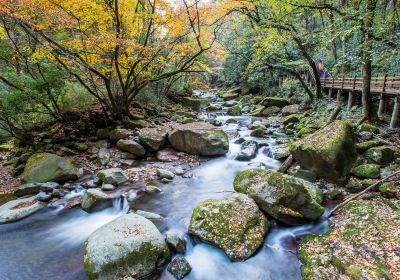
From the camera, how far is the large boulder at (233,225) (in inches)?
193

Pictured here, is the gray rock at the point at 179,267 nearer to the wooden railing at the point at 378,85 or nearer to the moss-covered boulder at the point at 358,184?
the moss-covered boulder at the point at 358,184

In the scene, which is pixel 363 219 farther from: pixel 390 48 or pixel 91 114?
pixel 91 114

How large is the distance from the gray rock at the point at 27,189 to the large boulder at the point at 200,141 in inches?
197

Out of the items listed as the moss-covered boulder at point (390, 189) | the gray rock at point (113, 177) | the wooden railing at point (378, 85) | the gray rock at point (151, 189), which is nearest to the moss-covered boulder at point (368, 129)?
the wooden railing at point (378, 85)

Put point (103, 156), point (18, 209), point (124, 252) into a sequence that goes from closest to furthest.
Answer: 1. point (124, 252)
2. point (18, 209)
3. point (103, 156)

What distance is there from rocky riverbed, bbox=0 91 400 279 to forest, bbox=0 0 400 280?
35 millimetres

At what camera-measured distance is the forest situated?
4.72m

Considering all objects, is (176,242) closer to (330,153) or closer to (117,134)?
(330,153)

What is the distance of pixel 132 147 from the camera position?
32.6ft

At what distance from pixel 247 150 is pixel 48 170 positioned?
7.17 m

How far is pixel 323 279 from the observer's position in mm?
4078

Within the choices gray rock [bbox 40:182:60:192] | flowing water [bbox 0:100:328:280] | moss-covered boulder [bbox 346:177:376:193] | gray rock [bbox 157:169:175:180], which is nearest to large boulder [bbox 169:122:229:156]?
gray rock [bbox 157:169:175:180]

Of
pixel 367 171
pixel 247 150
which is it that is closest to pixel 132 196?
pixel 247 150

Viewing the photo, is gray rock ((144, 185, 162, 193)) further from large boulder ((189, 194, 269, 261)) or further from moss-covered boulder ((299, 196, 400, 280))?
moss-covered boulder ((299, 196, 400, 280))
